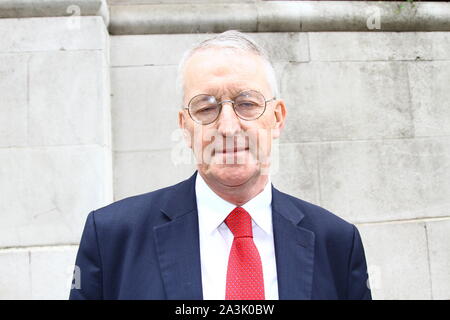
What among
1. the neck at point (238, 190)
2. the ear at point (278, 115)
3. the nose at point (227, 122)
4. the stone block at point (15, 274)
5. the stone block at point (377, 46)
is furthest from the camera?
the stone block at point (377, 46)

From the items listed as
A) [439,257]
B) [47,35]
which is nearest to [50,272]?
[47,35]

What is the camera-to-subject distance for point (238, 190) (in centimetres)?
180

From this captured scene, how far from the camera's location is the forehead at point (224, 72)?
1.69 m

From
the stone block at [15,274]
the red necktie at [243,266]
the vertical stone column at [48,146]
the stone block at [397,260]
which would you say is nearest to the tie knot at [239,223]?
the red necktie at [243,266]

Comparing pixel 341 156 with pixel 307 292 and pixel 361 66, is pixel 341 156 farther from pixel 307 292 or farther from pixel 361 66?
pixel 307 292

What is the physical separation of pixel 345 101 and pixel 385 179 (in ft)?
3.19

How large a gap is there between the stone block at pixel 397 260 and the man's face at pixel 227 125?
2885 mm

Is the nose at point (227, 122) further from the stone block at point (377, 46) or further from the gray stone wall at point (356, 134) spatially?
the stone block at point (377, 46)

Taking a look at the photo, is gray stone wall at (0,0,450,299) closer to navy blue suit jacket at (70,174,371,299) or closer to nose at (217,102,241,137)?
navy blue suit jacket at (70,174,371,299)

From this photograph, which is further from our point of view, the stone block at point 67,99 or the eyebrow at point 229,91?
the stone block at point 67,99

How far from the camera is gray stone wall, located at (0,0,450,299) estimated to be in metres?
3.70

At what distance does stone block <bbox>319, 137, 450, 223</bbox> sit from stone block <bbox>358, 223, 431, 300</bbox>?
15cm

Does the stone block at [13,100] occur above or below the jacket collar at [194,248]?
above

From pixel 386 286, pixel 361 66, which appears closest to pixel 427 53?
pixel 361 66
